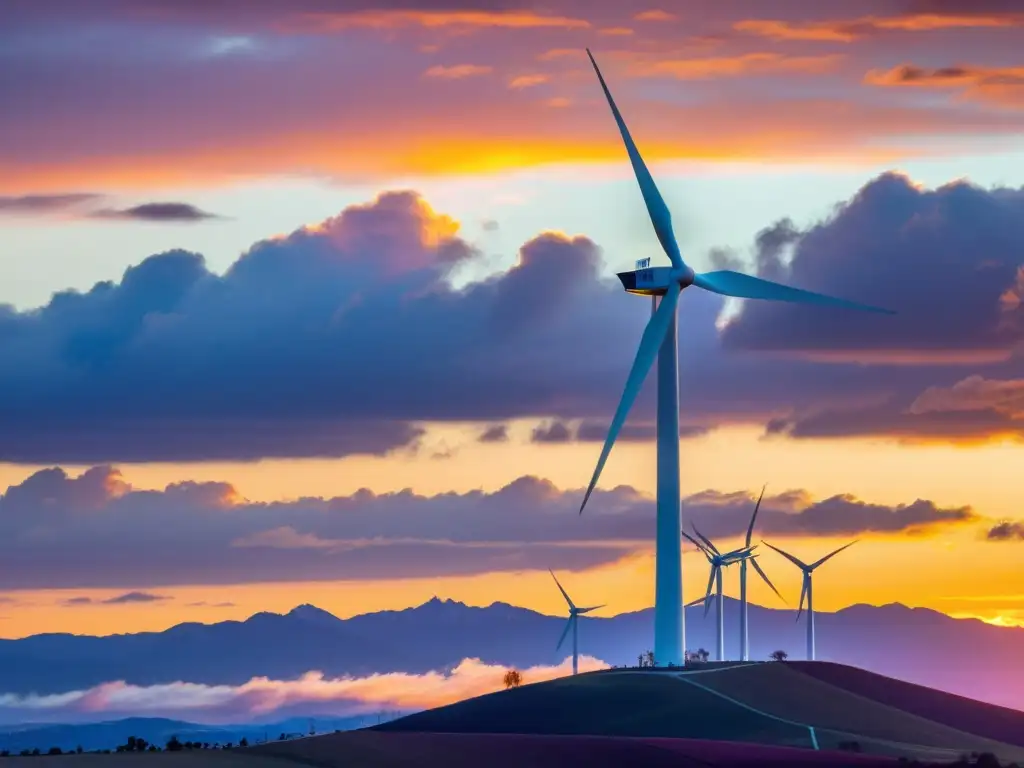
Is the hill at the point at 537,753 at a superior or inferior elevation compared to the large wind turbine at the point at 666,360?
inferior

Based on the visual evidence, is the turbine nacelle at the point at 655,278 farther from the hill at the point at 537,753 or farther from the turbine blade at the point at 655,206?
the hill at the point at 537,753

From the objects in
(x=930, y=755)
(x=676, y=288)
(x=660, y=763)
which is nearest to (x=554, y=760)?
(x=660, y=763)

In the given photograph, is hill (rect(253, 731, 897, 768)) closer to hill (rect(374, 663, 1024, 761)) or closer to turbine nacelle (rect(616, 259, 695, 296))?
hill (rect(374, 663, 1024, 761))

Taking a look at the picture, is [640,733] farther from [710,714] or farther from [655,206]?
[655,206]

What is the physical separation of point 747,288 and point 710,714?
35.2 m

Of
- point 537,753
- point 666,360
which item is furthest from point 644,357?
point 537,753

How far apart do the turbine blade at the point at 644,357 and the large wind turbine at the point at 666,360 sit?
0.08m

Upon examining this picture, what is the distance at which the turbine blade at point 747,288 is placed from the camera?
189 metres

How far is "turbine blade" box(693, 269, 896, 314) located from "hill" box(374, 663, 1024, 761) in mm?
30013

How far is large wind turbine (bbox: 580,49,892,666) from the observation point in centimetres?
18688

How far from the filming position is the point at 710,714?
179m

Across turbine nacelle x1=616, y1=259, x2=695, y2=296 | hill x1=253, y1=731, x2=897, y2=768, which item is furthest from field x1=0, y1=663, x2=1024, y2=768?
turbine nacelle x1=616, y1=259, x2=695, y2=296

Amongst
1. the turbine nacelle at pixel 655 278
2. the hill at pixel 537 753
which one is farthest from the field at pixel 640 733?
the turbine nacelle at pixel 655 278

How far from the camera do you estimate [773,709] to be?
18450cm
